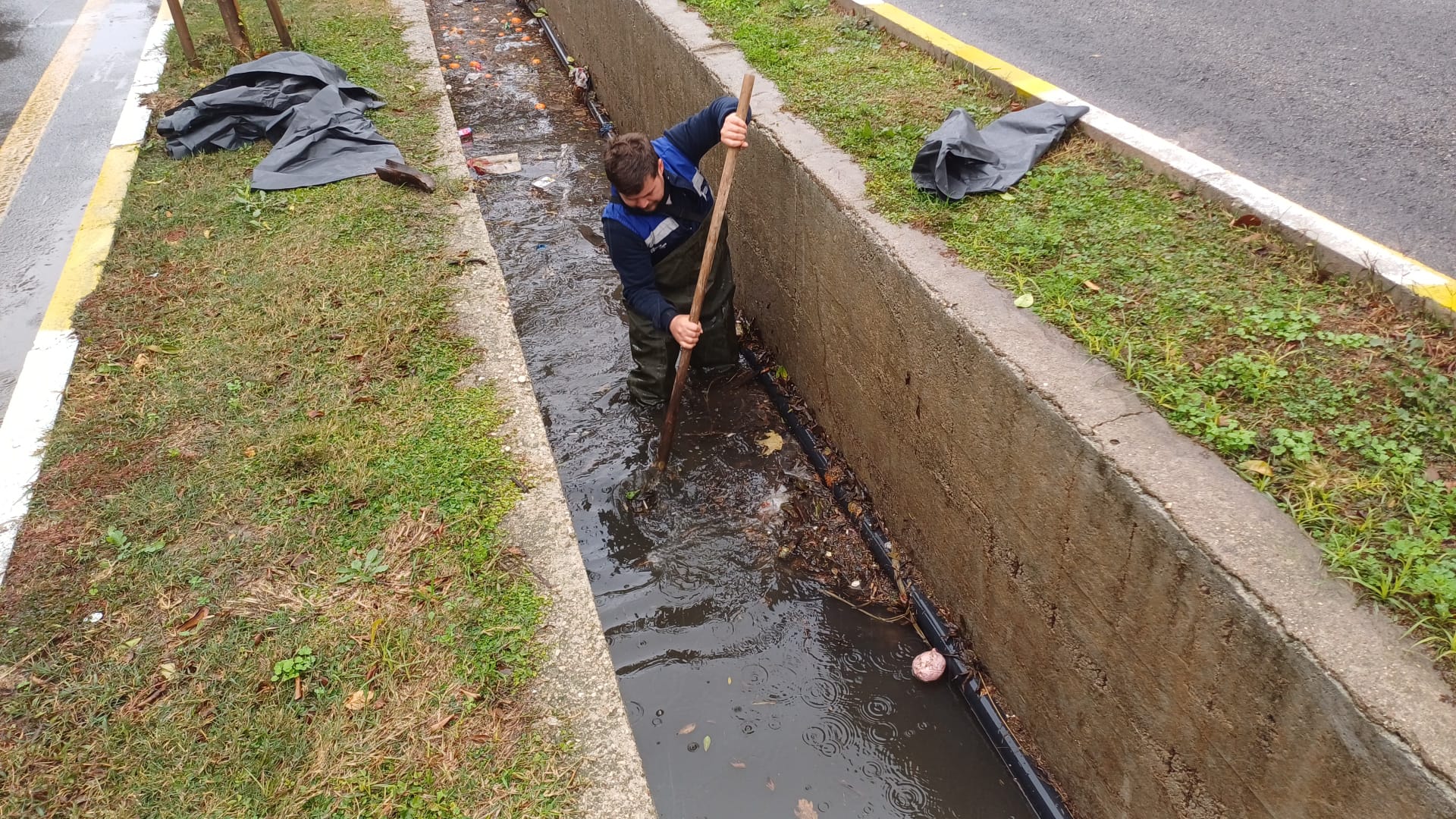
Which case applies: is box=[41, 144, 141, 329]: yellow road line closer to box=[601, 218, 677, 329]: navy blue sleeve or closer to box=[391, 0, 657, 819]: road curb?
box=[391, 0, 657, 819]: road curb

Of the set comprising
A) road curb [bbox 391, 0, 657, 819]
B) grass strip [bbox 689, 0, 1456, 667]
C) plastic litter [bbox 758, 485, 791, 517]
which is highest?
grass strip [bbox 689, 0, 1456, 667]

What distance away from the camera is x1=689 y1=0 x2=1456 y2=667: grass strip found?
2.19 metres

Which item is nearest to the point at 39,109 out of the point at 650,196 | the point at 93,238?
the point at 93,238

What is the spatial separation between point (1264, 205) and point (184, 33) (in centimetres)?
836

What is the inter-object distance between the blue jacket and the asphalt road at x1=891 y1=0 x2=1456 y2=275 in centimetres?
235

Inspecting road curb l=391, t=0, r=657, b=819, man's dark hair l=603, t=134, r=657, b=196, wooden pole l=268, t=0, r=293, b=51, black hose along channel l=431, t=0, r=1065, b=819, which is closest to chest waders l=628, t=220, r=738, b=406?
black hose along channel l=431, t=0, r=1065, b=819

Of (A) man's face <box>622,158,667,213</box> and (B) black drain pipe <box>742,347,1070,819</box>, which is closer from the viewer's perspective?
(B) black drain pipe <box>742,347,1070,819</box>

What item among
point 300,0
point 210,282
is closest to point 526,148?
point 210,282

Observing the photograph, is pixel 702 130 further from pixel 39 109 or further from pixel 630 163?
pixel 39 109

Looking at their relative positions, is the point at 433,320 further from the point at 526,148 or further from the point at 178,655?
the point at 526,148

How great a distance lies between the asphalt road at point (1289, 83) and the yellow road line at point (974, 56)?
573mm

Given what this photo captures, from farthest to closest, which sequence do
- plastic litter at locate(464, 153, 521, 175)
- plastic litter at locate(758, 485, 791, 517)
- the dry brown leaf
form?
plastic litter at locate(464, 153, 521, 175)
plastic litter at locate(758, 485, 791, 517)
the dry brown leaf

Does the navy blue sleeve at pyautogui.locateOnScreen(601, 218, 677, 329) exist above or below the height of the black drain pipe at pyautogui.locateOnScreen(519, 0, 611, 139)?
above

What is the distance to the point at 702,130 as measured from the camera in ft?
14.0
